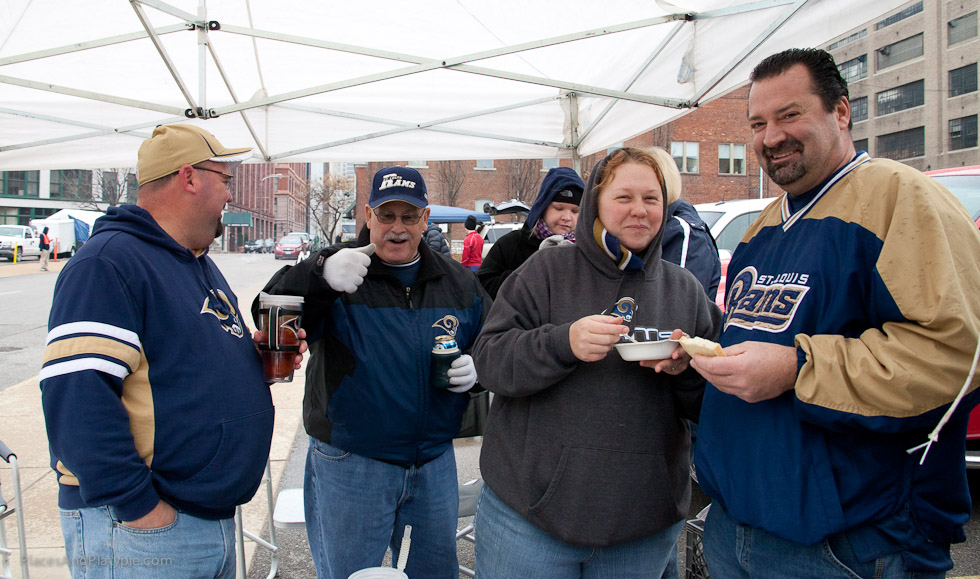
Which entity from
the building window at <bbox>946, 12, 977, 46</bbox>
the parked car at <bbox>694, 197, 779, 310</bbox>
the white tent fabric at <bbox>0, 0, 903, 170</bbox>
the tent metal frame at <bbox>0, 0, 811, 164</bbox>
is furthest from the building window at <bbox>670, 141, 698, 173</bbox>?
the building window at <bbox>946, 12, 977, 46</bbox>

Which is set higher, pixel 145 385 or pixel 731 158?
pixel 731 158

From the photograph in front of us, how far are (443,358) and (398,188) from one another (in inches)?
29.9

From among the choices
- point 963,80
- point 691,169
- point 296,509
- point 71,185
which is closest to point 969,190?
Result: point 296,509

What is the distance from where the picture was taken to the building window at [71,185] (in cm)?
5259

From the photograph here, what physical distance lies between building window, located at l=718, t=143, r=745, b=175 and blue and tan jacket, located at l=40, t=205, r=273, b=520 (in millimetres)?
30402

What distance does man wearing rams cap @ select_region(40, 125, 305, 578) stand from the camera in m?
1.56

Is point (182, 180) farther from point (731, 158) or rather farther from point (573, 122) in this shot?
point (731, 158)

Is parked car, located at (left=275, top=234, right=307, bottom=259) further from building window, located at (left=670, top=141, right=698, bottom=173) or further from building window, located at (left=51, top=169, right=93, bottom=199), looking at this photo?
building window, located at (left=51, top=169, right=93, bottom=199)

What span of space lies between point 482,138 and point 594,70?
Result: 4.41 feet

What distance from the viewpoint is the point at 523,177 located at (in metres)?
28.9

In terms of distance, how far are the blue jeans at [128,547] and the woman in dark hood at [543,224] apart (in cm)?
198

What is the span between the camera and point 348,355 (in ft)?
7.91

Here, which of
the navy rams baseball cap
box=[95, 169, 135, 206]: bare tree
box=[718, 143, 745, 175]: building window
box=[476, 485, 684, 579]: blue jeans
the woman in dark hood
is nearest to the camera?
box=[476, 485, 684, 579]: blue jeans

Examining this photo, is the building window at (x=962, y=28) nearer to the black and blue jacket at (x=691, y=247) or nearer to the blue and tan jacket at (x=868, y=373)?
the black and blue jacket at (x=691, y=247)
